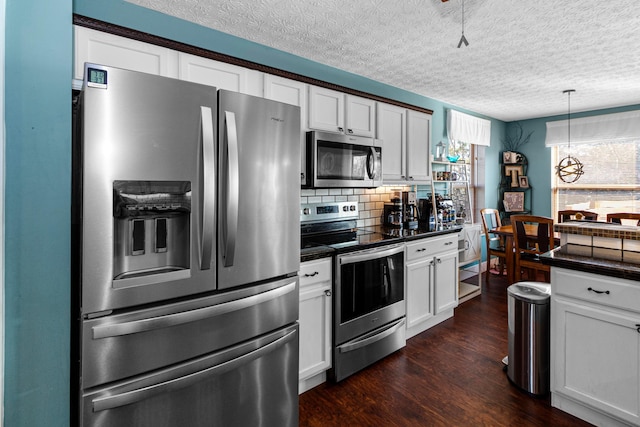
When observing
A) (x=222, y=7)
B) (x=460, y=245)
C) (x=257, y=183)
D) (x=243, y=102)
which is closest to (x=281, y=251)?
(x=257, y=183)

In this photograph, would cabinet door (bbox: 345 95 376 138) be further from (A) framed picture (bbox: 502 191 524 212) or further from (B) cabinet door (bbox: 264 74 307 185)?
(A) framed picture (bbox: 502 191 524 212)

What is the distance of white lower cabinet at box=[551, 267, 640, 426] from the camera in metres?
1.82

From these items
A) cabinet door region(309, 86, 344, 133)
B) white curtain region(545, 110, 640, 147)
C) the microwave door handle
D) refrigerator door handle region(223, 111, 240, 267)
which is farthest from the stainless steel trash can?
white curtain region(545, 110, 640, 147)

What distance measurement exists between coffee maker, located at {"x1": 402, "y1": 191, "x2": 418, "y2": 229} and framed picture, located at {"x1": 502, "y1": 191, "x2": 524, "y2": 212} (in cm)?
300

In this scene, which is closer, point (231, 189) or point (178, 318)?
point (178, 318)

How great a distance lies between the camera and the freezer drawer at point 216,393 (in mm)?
1378

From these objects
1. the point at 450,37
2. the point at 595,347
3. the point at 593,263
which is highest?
the point at 450,37

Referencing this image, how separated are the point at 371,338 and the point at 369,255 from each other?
65cm

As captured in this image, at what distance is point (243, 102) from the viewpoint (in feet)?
5.49

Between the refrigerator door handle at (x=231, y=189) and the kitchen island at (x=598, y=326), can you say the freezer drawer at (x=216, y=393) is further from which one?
the kitchen island at (x=598, y=326)

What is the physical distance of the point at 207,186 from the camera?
154 cm

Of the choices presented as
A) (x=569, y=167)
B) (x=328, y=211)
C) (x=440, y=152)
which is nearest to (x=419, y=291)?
(x=328, y=211)

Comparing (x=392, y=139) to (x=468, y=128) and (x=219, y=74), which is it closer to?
(x=219, y=74)

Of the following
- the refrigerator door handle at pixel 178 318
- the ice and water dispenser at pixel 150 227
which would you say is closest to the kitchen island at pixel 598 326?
the refrigerator door handle at pixel 178 318
